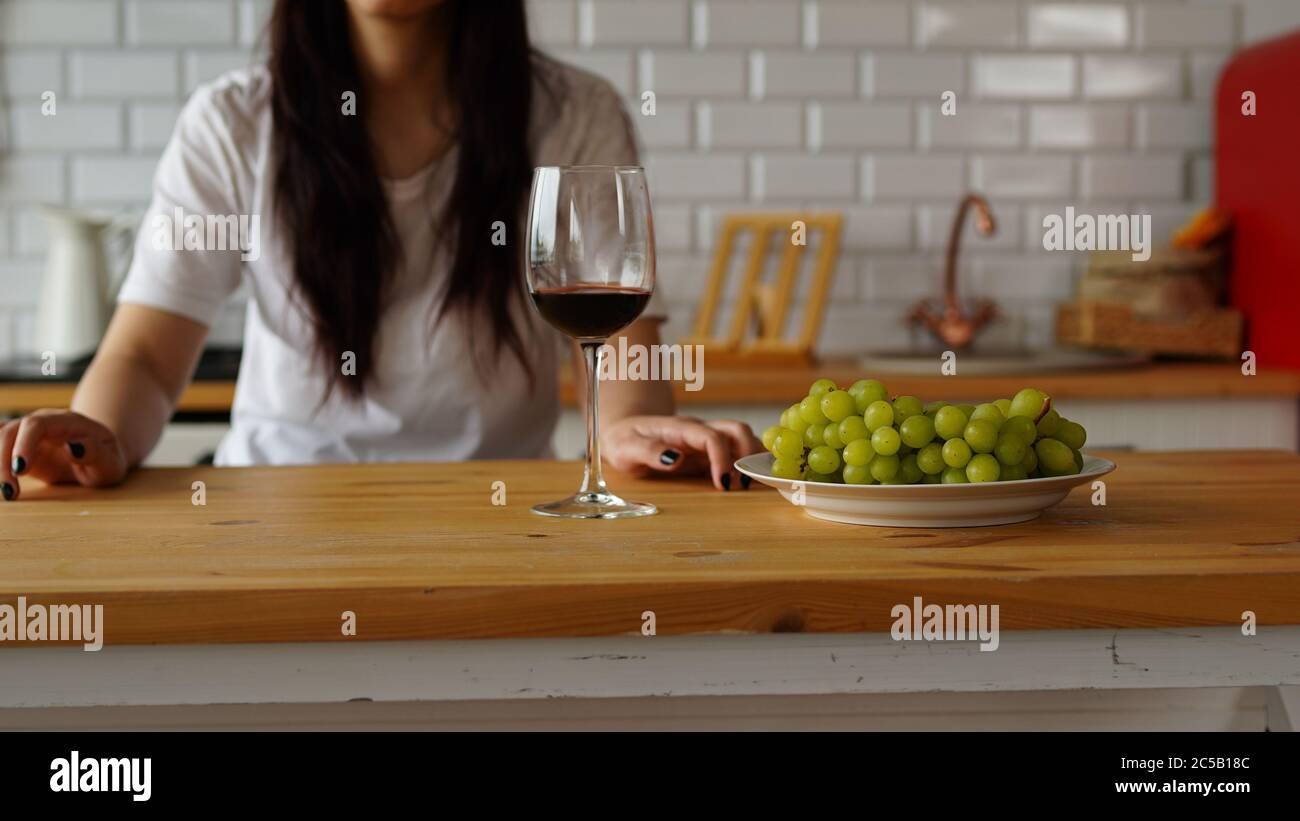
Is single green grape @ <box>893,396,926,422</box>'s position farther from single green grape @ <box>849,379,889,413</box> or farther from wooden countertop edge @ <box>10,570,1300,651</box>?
wooden countertop edge @ <box>10,570,1300,651</box>

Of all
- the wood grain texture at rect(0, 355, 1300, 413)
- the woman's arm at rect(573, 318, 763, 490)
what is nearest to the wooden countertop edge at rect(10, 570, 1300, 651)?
the woman's arm at rect(573, 318, 763, 490)

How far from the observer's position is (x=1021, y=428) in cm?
89

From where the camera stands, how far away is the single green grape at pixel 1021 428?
2.92ft

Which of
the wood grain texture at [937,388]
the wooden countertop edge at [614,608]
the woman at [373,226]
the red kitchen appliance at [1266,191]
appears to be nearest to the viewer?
the wooden countertop edge at [614,608]

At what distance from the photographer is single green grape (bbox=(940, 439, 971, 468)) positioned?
0.87 m

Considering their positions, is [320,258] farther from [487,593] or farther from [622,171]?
[487,593]

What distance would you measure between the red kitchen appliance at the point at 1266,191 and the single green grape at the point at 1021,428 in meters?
1.88

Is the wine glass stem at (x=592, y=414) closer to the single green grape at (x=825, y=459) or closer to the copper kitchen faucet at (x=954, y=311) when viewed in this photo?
the single green grape at (x=825, y=459)

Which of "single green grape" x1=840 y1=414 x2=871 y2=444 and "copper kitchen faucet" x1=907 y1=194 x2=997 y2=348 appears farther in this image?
"copper kitchen faucet" x1=907 y1=194 x2=997 y2=348

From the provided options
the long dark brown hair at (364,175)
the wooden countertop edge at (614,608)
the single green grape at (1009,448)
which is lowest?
the wooden countertop edge at (614,608)

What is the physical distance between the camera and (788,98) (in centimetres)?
285

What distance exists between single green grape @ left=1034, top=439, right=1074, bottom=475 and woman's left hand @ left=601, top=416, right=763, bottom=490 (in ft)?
0.87

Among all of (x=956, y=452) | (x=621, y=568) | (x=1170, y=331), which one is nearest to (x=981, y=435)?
(x=956, y=452)

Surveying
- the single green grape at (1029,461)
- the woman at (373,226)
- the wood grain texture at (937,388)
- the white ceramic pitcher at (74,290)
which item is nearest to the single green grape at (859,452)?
the single green grape at (1029,461)
